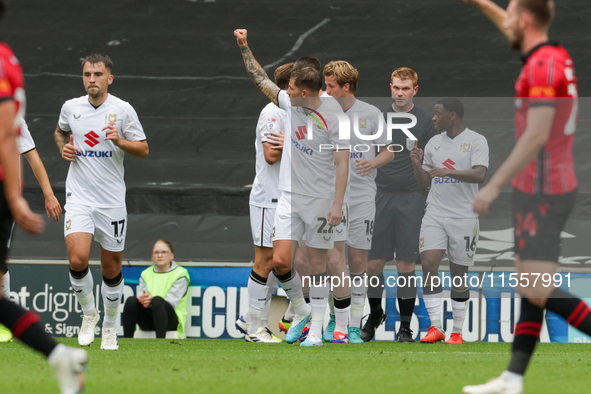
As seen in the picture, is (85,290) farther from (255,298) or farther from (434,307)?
(434,307)

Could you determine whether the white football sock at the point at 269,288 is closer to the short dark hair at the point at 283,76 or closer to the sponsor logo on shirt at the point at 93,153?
the short dark hair at the point at 283,76

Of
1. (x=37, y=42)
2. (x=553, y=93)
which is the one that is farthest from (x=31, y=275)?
(x=553, y=93)

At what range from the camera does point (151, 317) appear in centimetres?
819

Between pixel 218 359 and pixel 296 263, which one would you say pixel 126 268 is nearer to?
pixel 296 263

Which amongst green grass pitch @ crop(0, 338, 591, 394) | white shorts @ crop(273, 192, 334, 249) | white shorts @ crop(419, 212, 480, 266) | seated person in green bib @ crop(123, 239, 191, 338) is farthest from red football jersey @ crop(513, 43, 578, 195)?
seated person in green bib @ crop(123, 239, 191, 338)

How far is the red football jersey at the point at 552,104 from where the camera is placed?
3.25 meters

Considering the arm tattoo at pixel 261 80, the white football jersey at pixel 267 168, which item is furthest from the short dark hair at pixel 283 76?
the arm tattoo at pixel 261 80

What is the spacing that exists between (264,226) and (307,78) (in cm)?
143

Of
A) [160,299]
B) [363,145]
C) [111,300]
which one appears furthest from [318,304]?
[160,299]

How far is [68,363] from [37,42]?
26.7 ft

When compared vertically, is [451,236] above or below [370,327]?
above

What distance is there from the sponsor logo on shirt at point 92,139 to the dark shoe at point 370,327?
288 centimetres

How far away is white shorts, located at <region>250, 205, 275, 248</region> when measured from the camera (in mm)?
6680

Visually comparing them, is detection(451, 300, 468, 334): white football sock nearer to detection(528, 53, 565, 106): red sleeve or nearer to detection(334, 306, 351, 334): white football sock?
detection(334, 306, 351, 334): white football sock
